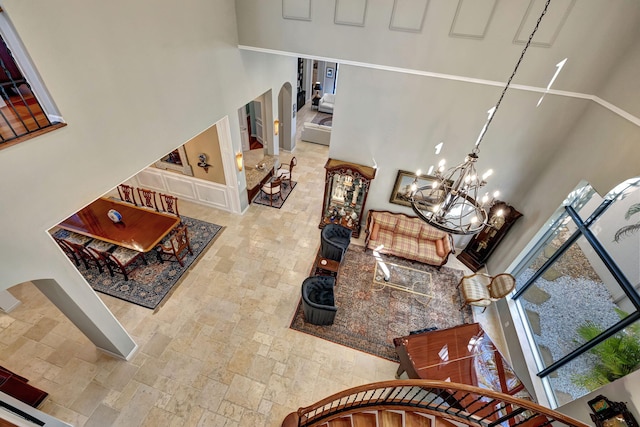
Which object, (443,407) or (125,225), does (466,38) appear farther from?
(125,225)

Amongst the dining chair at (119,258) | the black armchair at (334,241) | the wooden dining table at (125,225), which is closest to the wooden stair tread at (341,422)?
the black armchair at (334,241)

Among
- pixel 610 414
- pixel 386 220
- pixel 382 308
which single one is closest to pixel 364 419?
pixel 382 308

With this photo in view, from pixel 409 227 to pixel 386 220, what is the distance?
0.59m

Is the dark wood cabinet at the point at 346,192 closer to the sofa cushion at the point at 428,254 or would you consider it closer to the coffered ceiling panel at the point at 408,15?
the sofa cushion at the point at 428,254

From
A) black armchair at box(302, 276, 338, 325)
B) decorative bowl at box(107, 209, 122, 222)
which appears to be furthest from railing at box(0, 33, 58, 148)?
black armchair at box(302, 276, 338, 325)

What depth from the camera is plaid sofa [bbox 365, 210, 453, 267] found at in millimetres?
6551

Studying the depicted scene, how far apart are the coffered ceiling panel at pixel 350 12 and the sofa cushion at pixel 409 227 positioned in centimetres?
430

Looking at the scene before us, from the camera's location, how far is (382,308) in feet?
18.9

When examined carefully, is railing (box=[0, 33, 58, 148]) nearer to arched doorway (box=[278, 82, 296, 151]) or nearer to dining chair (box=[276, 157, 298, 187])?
dining chair (box=[276, 157, 298, 187])

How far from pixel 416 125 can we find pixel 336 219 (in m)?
2.98

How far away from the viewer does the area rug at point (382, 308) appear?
5.24 meters

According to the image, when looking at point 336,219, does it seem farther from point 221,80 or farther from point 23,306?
point 23,306

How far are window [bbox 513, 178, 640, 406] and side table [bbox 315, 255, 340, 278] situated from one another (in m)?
3.66

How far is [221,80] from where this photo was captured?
550 cm
